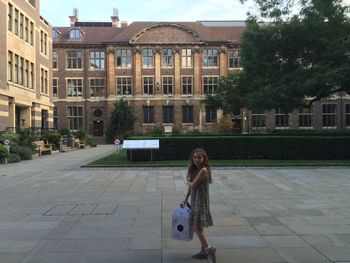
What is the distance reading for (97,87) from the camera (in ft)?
216

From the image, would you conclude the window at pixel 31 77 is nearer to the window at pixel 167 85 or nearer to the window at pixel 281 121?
the window at pixel 167 85

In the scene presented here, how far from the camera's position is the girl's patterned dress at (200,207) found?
258 inches

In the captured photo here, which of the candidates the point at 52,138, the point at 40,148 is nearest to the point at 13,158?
the point at 40,148

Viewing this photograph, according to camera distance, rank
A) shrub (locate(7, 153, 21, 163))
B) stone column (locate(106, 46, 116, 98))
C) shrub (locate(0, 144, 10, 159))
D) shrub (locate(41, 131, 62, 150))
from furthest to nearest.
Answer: stone column (locate(106, 46, 116, 98)), shrub (locate(41, 131, 62, 150)), shrub (locate(7, 153, 21, 163)), shrub (locate(0, 144, 10, 159))

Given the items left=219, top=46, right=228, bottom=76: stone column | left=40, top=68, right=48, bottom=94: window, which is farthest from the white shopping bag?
left=219, top=46, right=228, bottom=76: stone column

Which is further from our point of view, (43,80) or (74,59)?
(74,59)

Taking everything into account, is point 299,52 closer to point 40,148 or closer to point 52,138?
point 40,148

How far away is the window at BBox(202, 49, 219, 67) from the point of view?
65000 mm

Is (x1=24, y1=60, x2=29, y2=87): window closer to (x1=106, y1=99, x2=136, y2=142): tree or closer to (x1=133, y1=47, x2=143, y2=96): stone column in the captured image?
(x1=106, y1=99, x2=136, y2=142): tree

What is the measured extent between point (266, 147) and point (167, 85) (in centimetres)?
4185

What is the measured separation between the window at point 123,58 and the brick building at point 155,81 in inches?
5.3

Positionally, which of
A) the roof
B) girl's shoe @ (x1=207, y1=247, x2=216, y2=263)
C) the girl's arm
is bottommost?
girl's shoe @ (x1=207, y1=247, x2=216, y2=263)

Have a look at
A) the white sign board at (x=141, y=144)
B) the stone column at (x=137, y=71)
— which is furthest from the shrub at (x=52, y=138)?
the stone column at (x=137, y=71)

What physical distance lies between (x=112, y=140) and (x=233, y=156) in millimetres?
38316
